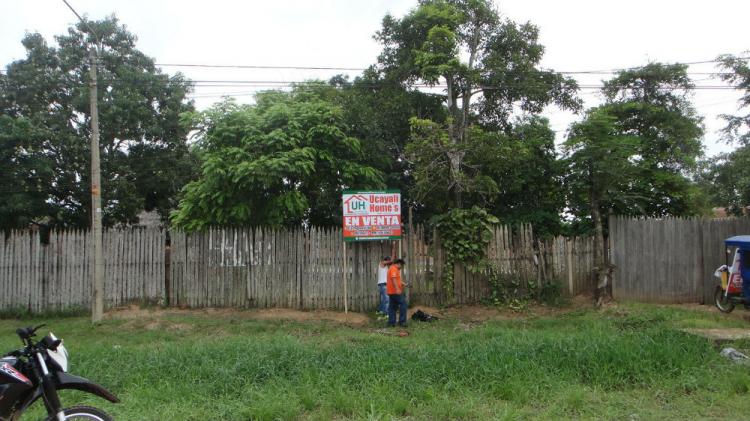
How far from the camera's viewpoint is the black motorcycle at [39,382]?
3.83m

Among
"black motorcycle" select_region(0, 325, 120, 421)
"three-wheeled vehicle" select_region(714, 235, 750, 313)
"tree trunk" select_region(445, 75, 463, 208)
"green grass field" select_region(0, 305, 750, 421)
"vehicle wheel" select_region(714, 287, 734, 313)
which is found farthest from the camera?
"tree trunk" select_region(445, 75, 463, 208)

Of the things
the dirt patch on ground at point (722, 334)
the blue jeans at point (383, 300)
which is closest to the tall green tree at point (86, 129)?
the blue jeans at point (383, 300)

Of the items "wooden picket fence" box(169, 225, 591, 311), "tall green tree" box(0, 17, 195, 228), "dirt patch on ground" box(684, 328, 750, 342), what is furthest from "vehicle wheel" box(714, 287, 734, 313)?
"tall green tree" box(0, 17, 195, 228)

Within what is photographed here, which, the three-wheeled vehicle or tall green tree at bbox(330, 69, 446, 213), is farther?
tall green tree at bbox(330, 69, 446, 213)

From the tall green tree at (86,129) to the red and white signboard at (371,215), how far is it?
9.01m

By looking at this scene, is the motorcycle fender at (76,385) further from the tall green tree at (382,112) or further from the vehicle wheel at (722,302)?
the vehicle wheel at (722,302)

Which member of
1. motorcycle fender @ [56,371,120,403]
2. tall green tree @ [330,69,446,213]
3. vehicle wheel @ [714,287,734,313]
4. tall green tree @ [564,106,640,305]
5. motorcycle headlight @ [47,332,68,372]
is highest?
tall green tree @ [330,69,446,213]

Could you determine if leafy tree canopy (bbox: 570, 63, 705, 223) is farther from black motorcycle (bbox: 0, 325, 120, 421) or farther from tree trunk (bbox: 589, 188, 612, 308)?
black motorcycle (bbox: 0, 325, 120, 421)

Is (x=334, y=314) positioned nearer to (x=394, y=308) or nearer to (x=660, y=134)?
(x=394, y=308)

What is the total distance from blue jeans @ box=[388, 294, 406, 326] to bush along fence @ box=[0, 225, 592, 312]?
1.20 m

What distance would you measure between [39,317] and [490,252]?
33.8 feet

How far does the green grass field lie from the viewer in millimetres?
5023

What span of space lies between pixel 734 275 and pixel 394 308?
6.92 metres

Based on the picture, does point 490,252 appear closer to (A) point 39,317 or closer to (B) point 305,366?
(B) point 305,366
